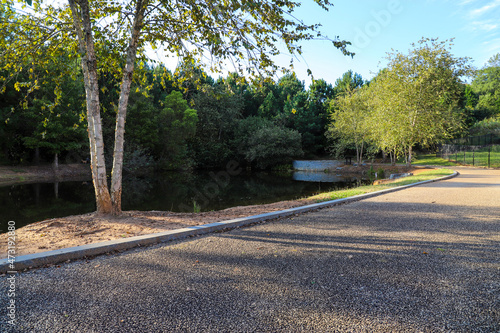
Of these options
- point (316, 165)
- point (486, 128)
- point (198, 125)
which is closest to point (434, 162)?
point (316, 165)

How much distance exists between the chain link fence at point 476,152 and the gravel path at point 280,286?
25.8m

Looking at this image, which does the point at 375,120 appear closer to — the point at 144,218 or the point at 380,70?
the point at 380,70

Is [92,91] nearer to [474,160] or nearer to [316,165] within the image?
[316,165]

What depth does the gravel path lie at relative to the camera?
2.27m

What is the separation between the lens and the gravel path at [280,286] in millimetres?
2271

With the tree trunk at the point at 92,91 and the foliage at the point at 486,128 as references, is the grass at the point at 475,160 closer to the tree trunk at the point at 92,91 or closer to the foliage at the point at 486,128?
the foliage at the point at 486,128

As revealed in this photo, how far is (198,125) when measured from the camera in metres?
37.1

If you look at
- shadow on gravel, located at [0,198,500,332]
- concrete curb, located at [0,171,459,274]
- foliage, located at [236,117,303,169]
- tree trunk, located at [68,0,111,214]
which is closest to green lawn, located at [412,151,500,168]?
foliage, located at [236,117,303,169]

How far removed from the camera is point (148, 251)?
4.08m

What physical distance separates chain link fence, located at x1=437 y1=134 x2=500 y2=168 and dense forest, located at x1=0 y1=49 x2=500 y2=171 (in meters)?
2.21

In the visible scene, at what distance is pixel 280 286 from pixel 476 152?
3636 cm

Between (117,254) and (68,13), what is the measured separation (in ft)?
20.5

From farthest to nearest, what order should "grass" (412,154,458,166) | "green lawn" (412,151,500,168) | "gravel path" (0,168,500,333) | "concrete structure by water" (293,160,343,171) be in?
"concrete structure by water" (293,160,343,171) < "grass" (412,154,458,166) < "green lawn" (412,151,500,168) < "gravel path" (0,168,500,333)

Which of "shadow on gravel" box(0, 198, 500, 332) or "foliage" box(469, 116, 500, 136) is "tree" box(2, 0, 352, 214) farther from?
"foliage" box(469, 116, 500, 136)
